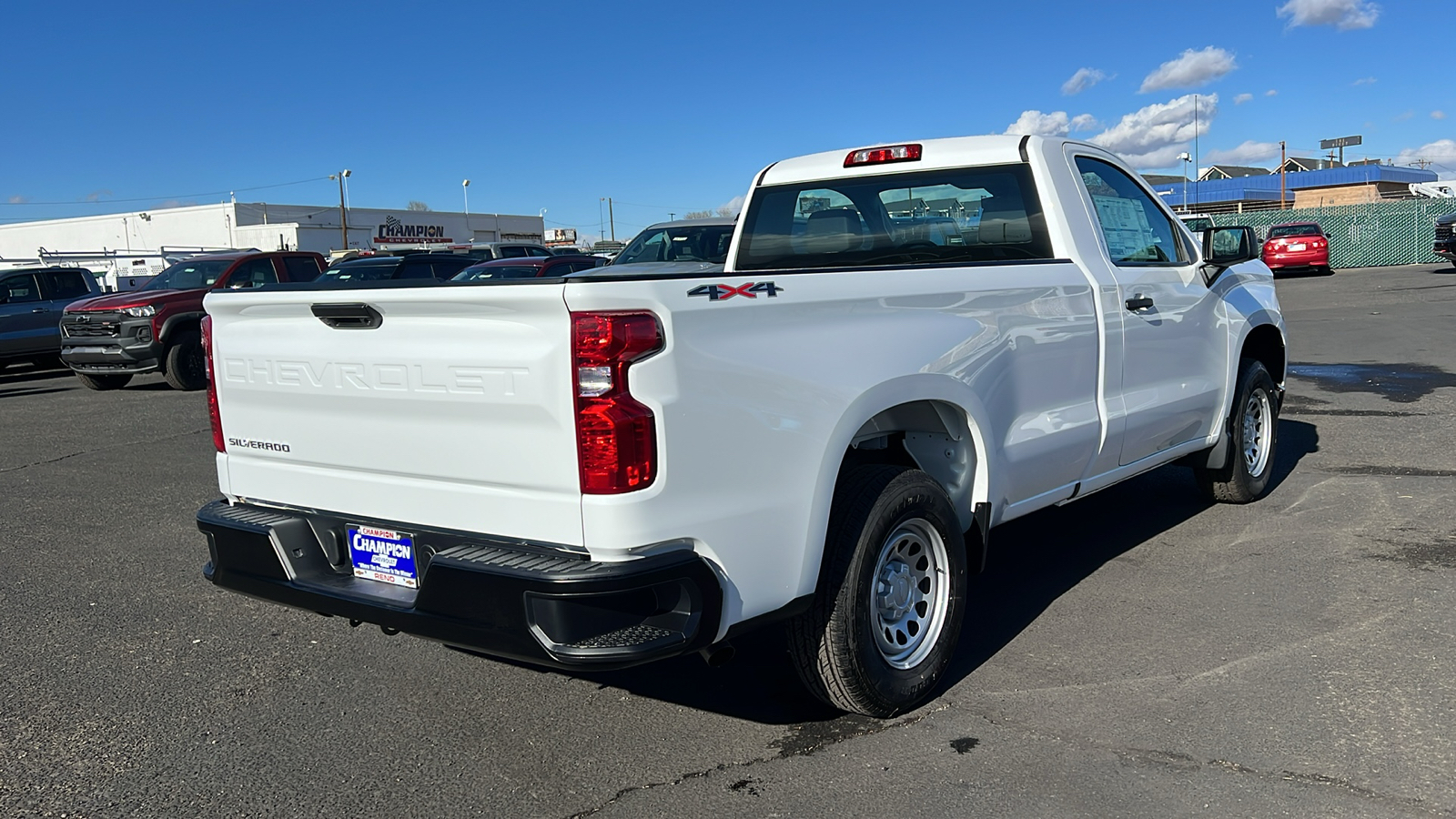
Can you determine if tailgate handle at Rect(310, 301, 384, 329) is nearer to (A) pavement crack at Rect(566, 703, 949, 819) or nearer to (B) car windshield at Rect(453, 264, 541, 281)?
(A) pavement crack at Rect(566, 703, 949, 819)

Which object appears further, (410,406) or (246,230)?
(246,230)

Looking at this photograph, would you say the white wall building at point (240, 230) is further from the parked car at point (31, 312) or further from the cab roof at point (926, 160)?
the cab roof at point (926, 160)

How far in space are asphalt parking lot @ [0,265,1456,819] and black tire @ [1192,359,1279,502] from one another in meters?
0.17

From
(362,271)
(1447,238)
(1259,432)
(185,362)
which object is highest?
(362,271)

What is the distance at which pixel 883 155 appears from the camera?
5.37 metres

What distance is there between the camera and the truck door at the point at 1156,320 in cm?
513

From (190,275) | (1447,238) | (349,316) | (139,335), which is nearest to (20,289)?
(190,275)

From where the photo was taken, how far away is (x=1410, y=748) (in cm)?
346

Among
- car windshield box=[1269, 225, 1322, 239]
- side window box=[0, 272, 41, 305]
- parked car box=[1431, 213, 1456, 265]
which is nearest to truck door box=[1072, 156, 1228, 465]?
side window box=[0, 272, 41, 305]

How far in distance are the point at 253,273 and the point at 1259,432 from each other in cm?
1404

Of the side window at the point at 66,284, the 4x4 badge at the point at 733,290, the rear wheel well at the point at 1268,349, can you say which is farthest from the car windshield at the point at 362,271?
the 4x4 badge at the point at 733,290

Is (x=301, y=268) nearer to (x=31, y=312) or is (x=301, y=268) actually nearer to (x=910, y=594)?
(x=31, y=312)

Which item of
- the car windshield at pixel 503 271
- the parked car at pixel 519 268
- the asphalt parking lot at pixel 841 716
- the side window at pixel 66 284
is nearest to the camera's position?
the asphalt parking lot at pixel 841 716

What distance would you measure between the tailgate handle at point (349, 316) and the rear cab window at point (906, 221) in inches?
92.9
